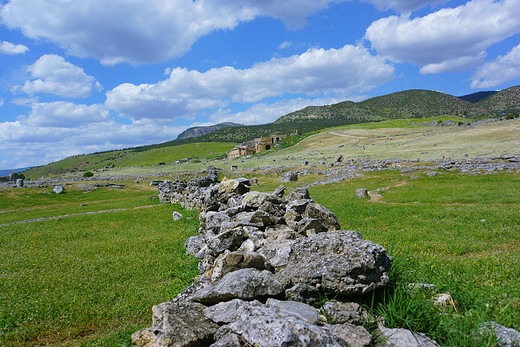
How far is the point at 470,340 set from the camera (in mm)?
4613

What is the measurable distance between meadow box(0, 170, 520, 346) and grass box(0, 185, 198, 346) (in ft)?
0.15

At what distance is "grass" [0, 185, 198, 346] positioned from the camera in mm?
8016

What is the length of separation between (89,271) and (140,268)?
7.52 ft

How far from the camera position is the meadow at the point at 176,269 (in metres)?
6.08

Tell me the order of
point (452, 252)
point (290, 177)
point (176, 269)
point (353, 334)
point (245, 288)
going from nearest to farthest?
1. point (353, 334)
2. point (245, 288)
3. point (452, 252)
4. point (176, 269)
5. point (290, 177)

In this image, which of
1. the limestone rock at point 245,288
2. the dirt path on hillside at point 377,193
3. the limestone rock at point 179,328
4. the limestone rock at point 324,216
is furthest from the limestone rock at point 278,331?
the dirt path on hillside at point 377,193

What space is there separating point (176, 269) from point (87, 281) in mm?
3628

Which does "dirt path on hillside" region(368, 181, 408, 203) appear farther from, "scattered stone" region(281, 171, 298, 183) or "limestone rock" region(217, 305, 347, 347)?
"limestone rock" region(217, 305, 347, 347)

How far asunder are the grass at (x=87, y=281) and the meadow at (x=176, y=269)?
4 cm

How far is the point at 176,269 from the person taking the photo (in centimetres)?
1204

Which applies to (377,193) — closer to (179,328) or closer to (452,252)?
(452,252)

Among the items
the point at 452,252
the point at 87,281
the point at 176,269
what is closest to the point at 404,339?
the point at 452,252

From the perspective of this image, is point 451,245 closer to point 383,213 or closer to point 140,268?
point 383,213

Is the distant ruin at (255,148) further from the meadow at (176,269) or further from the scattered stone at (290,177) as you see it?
the meadow at (176,269)
